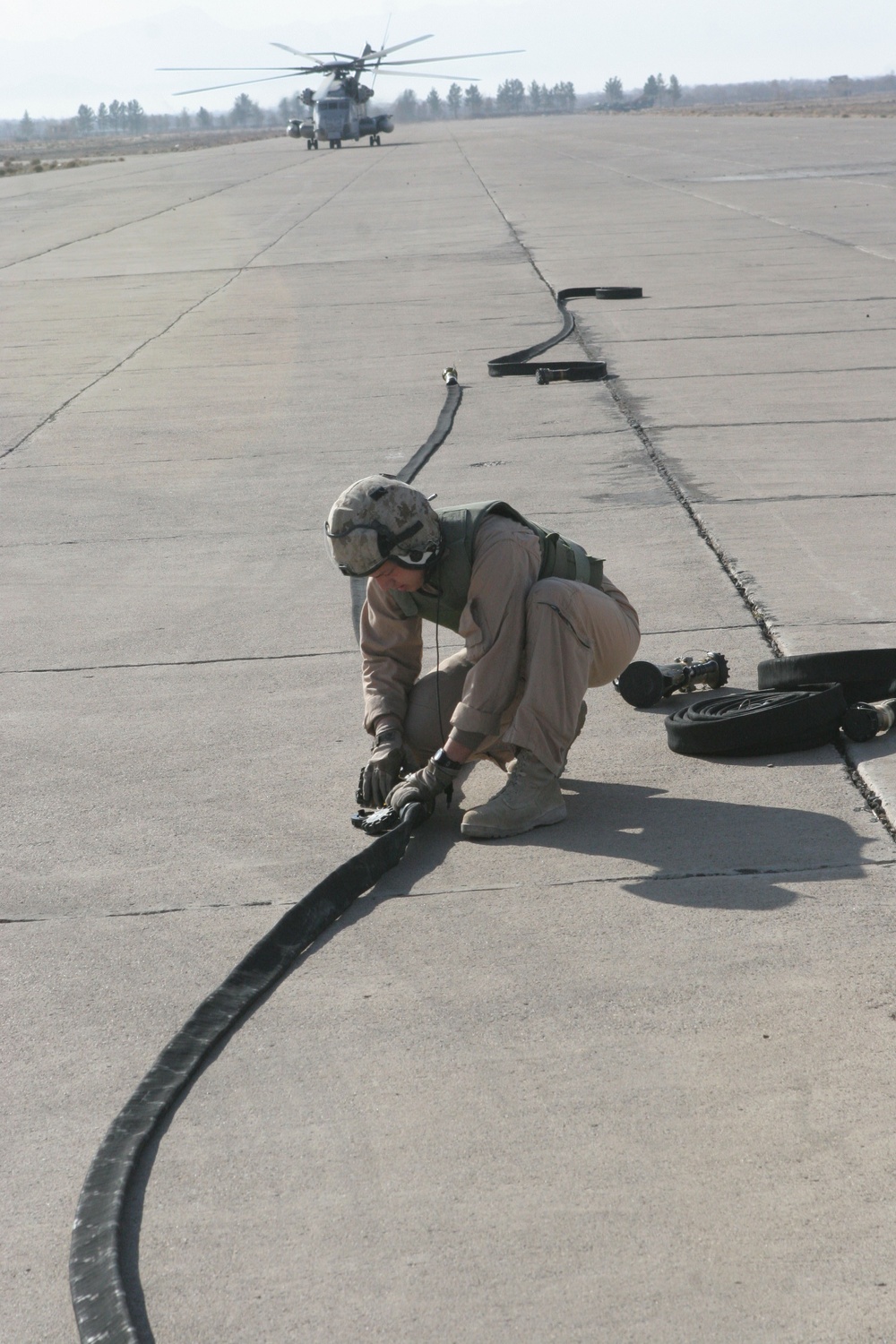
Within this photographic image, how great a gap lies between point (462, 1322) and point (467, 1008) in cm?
100

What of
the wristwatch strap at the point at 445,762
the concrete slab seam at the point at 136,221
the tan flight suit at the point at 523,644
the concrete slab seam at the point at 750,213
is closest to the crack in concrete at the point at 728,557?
the tan flight suit at the point at 523,644

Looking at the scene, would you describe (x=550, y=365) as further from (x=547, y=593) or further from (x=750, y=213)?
(x=750, y=213)

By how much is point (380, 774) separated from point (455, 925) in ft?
2.45

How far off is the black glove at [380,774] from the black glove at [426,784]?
2.4 inches

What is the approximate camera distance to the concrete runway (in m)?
2.58

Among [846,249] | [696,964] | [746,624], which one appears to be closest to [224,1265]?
[696,964]

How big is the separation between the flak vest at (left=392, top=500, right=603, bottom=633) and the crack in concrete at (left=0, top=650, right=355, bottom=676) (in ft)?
5.25

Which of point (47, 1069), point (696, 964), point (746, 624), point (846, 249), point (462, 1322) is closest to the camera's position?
point (462, 1322)

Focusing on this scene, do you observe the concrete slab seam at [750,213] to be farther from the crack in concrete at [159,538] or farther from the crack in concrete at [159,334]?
the crack in concrete at [159,538]

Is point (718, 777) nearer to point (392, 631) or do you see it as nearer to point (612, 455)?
point (392, 631)

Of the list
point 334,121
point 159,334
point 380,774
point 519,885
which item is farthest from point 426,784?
point 334,121

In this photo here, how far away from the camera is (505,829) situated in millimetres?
4297

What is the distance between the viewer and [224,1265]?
8.57 ft

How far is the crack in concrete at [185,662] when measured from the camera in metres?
→ 6.02
